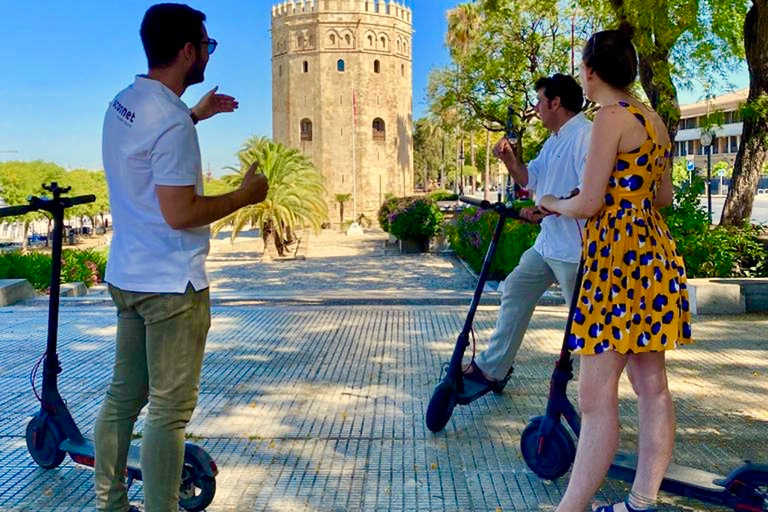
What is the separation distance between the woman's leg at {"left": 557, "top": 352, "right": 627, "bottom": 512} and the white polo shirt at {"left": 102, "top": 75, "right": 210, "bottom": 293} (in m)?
1.38

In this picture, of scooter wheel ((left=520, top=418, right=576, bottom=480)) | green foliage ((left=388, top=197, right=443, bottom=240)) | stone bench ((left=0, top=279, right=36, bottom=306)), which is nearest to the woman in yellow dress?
scooter wheel ((left=520, top=418, right=576, bottom=480))

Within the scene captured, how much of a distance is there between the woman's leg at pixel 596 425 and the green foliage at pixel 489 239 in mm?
5660

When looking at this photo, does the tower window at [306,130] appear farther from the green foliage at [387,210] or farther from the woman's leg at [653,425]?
the woman's leg at [653,425]

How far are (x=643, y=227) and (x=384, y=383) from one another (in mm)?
2780

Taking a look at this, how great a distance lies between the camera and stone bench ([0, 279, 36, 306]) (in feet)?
29.5

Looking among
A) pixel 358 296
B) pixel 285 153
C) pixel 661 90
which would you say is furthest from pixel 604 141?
pixel 285 153

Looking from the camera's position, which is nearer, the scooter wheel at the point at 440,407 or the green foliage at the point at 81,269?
the scooter wheel at the point at 440,407

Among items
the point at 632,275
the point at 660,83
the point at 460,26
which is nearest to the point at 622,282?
the point at 632,275

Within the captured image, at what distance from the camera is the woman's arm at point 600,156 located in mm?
2717

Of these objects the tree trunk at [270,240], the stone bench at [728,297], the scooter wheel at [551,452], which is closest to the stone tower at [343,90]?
the tree trunk at [270,240]

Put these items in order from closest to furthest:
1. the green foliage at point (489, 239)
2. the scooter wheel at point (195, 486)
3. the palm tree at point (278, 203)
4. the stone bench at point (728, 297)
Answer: the scooter wheel at point (195, 486) → the stone bench at point (728, 297) → the green foliage at point (489, 239) → the palm tree at point (278, 203)

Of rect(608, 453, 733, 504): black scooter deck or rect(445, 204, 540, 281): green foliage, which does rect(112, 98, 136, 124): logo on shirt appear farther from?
rect(445, 204, 540, 281): green foliage

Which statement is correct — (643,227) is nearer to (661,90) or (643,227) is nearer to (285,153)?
(661,90)

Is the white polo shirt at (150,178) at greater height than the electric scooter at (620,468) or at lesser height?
greater
